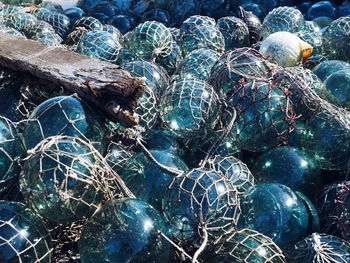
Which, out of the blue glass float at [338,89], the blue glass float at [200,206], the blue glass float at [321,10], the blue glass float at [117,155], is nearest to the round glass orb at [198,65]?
the blue glass float at [338,89]

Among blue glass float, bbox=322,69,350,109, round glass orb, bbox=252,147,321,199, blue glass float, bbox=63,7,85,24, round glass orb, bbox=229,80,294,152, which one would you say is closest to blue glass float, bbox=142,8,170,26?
blue glass float, bbox=63,7,85,24

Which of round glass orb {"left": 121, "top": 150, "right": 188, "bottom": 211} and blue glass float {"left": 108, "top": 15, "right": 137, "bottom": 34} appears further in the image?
blue glass float {"left": 108, "top": 15, "right": 137, "bottom": 34}

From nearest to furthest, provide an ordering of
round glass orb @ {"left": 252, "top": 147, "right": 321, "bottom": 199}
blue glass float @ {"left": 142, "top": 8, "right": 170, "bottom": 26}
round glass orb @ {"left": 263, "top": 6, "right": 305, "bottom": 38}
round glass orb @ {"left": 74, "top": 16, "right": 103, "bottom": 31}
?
round glass orb @ {"left": 252, "top": 147, "right": 321, "bottom": 199} → round glass orb @ {"left": 263, "top": 6, "right": 305, "bottom": 38} → round glass orb @ {"left": 74, "top": 16, "right": 103, "bottom": 31} → blue glass float @ {"left": 142, "top": 8, "right": 170, "bottom": 26}

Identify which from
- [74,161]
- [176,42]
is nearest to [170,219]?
[74,161]

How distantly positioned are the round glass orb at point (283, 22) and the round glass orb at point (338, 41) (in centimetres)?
56

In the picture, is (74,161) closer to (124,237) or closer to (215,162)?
(124,237)

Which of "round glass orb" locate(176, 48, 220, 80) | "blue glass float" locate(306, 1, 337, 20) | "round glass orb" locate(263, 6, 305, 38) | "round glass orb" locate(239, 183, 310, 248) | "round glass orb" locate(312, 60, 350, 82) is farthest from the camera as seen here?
"blue glass float" locate(306, 1, 337, 20)

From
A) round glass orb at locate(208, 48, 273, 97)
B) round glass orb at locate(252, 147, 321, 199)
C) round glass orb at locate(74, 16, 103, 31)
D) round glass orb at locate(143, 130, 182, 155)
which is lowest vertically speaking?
round glass orb at locate(74, 16, 103, 31)

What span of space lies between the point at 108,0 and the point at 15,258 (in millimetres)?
6296

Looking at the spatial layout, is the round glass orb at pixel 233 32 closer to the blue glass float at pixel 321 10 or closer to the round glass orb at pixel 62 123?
the blue glass float at pixel 321 10

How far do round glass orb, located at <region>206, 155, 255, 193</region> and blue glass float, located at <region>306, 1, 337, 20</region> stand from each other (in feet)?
14.8

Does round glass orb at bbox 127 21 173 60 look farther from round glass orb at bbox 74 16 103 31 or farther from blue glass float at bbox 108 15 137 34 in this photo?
blue glass float at bbox 108 15 137 34

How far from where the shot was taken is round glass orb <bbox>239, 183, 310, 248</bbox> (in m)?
2.51

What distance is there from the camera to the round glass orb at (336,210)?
2.57 m
